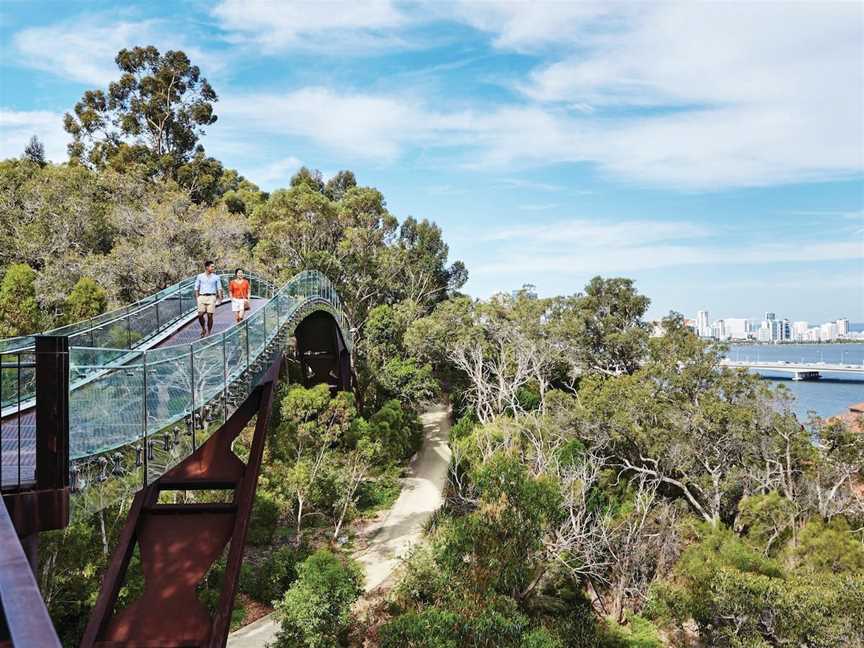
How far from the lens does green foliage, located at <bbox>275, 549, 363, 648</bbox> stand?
10.6m

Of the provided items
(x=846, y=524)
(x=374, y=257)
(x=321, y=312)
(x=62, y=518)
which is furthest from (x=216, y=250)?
(x=846, y=524)

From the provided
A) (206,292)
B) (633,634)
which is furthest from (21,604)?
(633,634)

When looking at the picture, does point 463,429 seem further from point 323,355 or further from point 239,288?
point 239,288

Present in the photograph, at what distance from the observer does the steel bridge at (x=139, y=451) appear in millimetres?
4512

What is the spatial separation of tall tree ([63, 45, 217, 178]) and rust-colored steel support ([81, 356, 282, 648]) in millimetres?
32668

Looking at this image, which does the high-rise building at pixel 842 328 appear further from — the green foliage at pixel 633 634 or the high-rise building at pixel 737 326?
the green foliage at pixel 633 634

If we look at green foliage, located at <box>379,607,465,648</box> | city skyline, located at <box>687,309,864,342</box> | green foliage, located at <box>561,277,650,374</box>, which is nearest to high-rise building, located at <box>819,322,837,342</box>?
city skyline, located at <box>687,309,864,342</box>

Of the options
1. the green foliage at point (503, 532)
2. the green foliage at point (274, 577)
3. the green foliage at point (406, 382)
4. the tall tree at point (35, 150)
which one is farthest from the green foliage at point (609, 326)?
the tall tree at point (35, 150)

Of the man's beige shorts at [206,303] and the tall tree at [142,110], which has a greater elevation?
the tall tree at [142,110]

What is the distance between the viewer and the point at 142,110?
37.9 m

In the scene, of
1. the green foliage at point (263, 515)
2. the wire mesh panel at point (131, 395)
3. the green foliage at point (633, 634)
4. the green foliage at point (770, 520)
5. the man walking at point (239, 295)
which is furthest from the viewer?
the green foliage at point (770, 520)

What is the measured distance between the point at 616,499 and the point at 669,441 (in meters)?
2.70

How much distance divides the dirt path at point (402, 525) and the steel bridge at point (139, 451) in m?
4.64

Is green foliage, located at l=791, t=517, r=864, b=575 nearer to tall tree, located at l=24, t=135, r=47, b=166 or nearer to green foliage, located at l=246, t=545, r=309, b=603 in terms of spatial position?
green foliage, located at l=246, t=545, r=309, b=603
